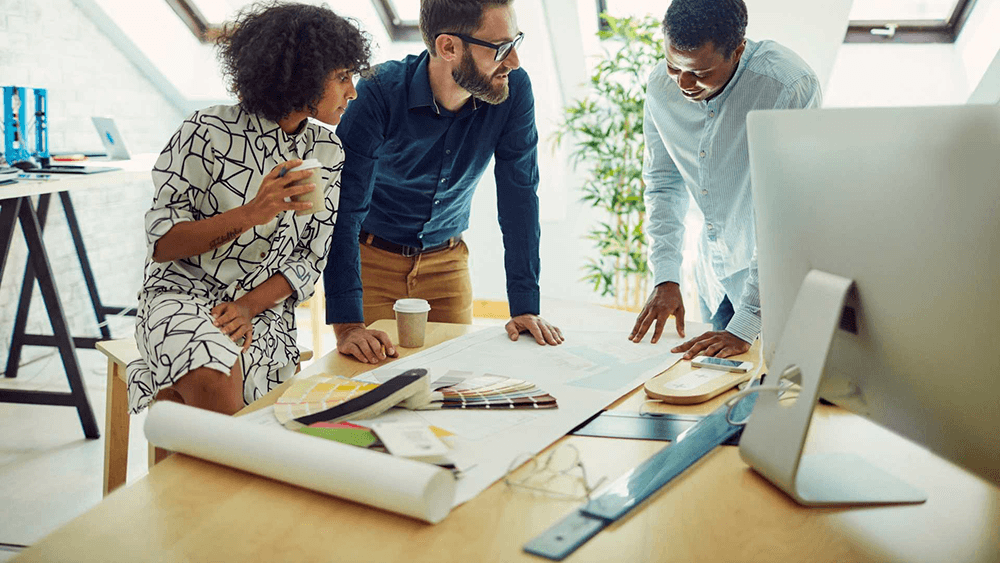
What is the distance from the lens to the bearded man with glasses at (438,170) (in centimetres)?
184

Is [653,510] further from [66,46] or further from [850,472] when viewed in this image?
[66,46]

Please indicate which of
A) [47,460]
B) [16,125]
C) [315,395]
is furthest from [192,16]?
[315,395]

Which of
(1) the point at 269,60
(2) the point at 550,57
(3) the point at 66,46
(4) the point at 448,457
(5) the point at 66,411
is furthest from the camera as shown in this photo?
(2) the point at 550,57

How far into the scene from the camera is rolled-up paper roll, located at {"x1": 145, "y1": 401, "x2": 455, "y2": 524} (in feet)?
2.76

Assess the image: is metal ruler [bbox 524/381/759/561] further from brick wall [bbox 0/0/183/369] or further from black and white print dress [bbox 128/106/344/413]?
brick wall [bbox 0/0/183/369]

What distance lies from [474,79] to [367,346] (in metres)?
0.73

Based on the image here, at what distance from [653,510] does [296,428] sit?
47 centimetres

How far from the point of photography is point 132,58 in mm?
4758

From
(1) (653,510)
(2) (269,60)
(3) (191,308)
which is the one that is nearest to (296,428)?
(1) (653,510)

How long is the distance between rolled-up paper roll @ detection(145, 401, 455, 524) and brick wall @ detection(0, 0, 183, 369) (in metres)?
3.20

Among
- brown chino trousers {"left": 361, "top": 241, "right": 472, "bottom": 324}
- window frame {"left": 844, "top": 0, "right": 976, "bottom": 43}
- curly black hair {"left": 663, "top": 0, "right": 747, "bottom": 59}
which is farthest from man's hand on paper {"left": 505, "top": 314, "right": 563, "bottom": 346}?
window frame {"left": 844, "top": 0, "right": 976, "bottom": 43}

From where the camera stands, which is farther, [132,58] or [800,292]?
[132,58]

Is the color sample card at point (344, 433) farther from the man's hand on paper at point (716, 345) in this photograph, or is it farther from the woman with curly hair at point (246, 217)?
the man's hand on paper at point (716, 345)

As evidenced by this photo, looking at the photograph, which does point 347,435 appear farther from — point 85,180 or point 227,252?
point 85,180
